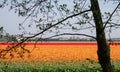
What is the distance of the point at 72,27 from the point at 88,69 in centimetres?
878

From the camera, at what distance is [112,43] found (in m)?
7.58

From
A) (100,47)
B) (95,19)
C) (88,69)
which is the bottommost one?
(88,69)

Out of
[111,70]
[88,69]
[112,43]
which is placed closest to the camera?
[111,70]

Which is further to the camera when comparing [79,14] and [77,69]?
[77,69]

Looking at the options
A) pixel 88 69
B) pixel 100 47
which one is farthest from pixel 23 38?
pixel 88 69

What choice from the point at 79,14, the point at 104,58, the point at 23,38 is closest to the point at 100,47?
the point at 104,58

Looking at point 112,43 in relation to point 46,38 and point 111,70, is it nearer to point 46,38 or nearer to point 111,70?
point 111,70

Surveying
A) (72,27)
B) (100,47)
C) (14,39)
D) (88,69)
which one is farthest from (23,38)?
(88,69)

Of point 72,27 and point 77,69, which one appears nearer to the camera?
point 72,27

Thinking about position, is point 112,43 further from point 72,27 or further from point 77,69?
point 77,69

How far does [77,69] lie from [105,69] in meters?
8.88

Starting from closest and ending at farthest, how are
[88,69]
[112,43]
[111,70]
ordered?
[111,70], [112,43], [88,69]

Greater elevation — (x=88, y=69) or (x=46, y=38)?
(x=46, y=38)

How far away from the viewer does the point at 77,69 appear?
1591cm
